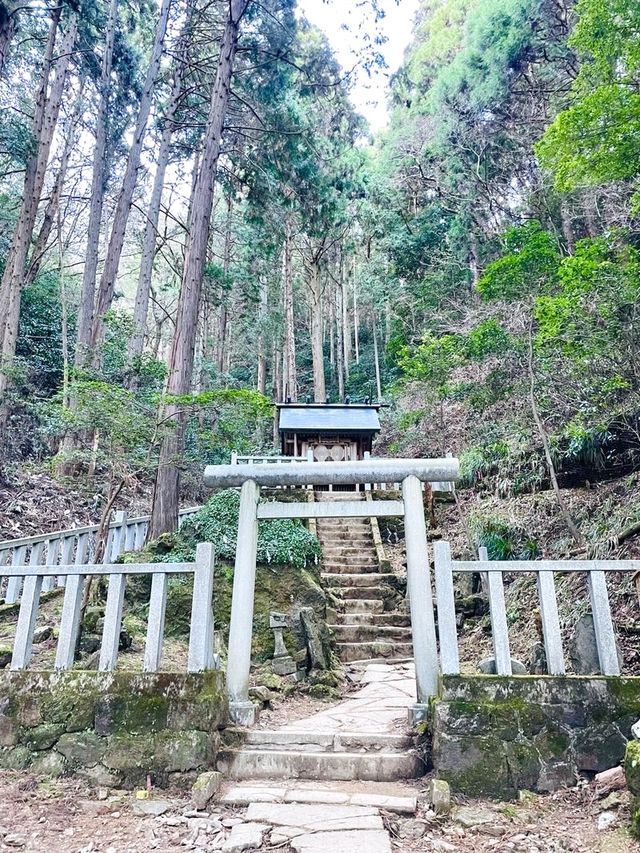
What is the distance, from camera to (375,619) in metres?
7.47

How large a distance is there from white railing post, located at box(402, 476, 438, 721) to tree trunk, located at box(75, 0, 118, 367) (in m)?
10.2

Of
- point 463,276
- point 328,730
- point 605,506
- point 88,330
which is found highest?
point 463,276

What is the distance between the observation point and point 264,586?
692cm

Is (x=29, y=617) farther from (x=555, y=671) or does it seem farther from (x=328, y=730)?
(x=555, y=671)

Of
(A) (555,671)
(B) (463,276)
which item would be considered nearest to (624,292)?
(A) (555,671)

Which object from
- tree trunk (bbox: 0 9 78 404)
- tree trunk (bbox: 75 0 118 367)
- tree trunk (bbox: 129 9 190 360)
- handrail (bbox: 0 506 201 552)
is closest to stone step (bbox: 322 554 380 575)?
handrail (bbox: 0 506 201 552)

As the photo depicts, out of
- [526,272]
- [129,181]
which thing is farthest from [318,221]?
[526,272]

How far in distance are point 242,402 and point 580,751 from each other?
15.9ft

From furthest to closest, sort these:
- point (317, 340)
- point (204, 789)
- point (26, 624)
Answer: point (317, 340) → point (26, 624) → point (204, 789)

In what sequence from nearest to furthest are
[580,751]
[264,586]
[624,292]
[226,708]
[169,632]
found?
[580,751] < [226,708] < [624,292] < [169,632] < [264,586]

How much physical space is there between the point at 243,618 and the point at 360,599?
4.25m

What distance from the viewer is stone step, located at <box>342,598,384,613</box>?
7.73 m

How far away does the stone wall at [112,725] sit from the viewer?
3.40 metres

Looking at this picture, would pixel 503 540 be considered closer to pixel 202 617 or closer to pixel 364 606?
pixel 364 606
